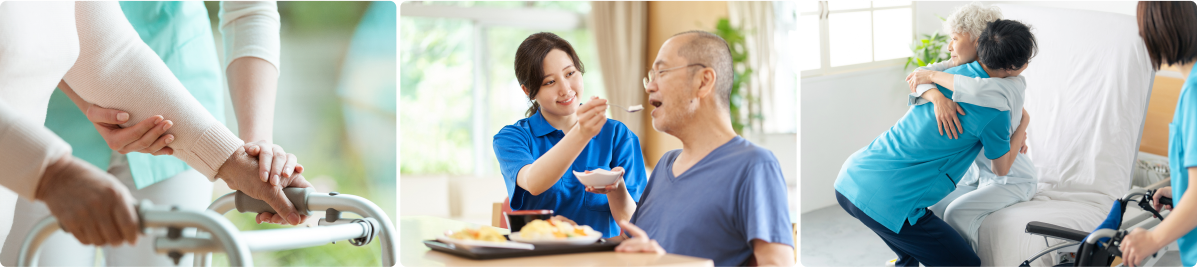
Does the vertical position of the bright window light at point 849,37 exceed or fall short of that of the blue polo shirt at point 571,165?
it exceeds it

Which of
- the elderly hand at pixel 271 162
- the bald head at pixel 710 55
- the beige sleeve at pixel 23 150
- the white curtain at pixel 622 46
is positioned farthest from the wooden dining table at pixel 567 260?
the white curtain at pixel 622 46

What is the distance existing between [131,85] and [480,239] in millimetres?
788

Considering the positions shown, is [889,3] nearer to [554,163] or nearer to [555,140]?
[555,140]

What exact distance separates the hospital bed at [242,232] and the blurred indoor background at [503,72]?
350cm

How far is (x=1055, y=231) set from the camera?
1.82 m

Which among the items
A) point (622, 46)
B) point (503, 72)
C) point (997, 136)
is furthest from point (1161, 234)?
point (503, 72)

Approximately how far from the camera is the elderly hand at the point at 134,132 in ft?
4.26

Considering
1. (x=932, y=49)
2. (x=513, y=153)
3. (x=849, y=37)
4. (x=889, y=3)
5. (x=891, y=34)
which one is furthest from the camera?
(x=849, y=37)

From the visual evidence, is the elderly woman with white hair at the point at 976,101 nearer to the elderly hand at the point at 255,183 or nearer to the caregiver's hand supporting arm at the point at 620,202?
the caregiver's hand supporting arm at the point at 620,202

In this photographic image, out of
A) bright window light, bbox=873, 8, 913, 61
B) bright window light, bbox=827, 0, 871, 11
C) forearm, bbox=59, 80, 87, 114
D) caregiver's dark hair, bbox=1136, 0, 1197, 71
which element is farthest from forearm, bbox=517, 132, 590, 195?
bright window light, bbox=827, 0, 871, 11

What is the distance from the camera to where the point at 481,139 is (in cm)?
539

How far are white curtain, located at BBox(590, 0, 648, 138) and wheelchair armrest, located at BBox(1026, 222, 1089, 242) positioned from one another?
11.7 feet

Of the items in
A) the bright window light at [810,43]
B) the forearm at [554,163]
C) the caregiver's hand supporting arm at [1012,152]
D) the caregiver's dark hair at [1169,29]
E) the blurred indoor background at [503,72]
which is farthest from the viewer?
the blurred indoor background at [503,72]

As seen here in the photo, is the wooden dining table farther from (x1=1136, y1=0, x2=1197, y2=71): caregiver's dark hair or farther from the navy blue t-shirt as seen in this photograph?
(x1=1136, y1=0, x2=1197, y2=71): caregiver's dark hair
